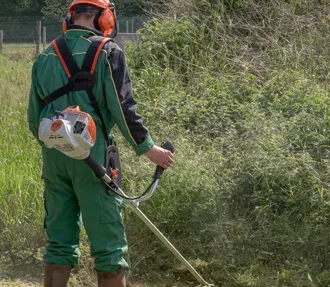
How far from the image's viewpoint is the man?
393cm

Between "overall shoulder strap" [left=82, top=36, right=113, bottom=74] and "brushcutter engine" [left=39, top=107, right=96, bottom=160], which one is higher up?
"overall shoulder strap" [left=82, top=36, right=113, bottom=74]

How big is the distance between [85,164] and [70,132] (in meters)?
0.35

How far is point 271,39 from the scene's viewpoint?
26.1 ft

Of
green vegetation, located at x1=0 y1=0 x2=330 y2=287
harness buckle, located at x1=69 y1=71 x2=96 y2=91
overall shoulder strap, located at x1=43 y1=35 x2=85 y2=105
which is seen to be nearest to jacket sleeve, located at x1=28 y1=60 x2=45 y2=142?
overall shoulder strap, located at x1=43 y1=35 x2=85 y2=105

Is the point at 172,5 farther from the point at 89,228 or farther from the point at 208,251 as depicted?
the point at 89,228

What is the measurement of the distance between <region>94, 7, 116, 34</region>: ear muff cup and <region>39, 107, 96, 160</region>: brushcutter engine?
23.1 inches

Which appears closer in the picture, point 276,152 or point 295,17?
point 276,152

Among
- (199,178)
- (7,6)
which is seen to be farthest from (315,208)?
(7,6)

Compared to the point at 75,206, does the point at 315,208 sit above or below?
below

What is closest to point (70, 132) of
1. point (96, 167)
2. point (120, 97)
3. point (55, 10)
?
point (96, 167)

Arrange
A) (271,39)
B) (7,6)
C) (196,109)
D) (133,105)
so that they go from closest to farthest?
(133,105) < (196,109) < (271,39) < (7,6)

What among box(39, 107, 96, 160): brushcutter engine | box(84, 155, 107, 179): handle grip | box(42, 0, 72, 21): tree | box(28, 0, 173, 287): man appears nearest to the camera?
box(39, 107, 96, 160): brushcutter engine

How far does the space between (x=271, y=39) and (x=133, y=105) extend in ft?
14.2

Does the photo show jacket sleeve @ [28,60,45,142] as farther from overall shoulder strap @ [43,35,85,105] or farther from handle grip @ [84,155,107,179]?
handle grip @ [84,155,107,179]
